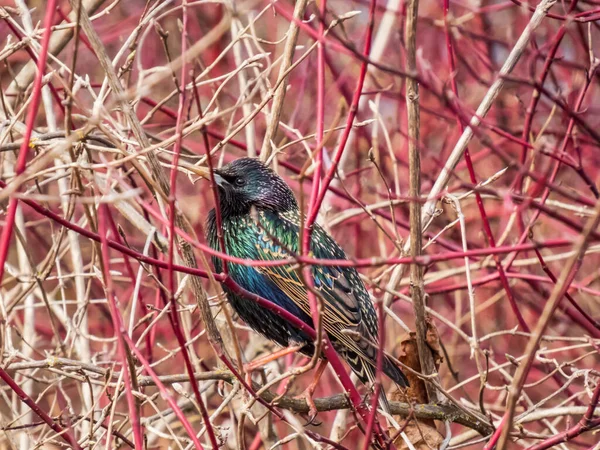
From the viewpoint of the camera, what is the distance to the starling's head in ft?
14.5

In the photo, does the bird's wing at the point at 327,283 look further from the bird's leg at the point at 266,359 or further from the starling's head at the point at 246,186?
the bird's leg at the point at 266,359

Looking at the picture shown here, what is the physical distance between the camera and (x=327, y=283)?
4250 mm

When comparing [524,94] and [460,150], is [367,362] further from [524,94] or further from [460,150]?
[524,94]

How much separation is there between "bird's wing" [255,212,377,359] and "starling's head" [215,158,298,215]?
91 mm

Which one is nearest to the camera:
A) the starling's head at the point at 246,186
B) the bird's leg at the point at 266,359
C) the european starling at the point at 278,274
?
the bird's leg at the point at 266,359

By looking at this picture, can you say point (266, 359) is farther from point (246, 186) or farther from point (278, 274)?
point (246, 186)

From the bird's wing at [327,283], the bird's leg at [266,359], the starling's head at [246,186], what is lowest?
the bird's leg at [266,359]

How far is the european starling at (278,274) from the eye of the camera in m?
4.14

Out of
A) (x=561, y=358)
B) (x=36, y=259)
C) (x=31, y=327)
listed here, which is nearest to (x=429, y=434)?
(x=31, y=327)

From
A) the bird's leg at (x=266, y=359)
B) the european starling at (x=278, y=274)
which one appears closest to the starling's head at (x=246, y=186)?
the european starling at (x=278, y=274)

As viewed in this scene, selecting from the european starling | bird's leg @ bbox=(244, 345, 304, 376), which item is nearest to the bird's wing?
the european starling

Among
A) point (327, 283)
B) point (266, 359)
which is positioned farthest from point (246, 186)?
point (266, 359)

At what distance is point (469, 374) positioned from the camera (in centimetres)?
766

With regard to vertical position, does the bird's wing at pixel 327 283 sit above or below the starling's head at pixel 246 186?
below
